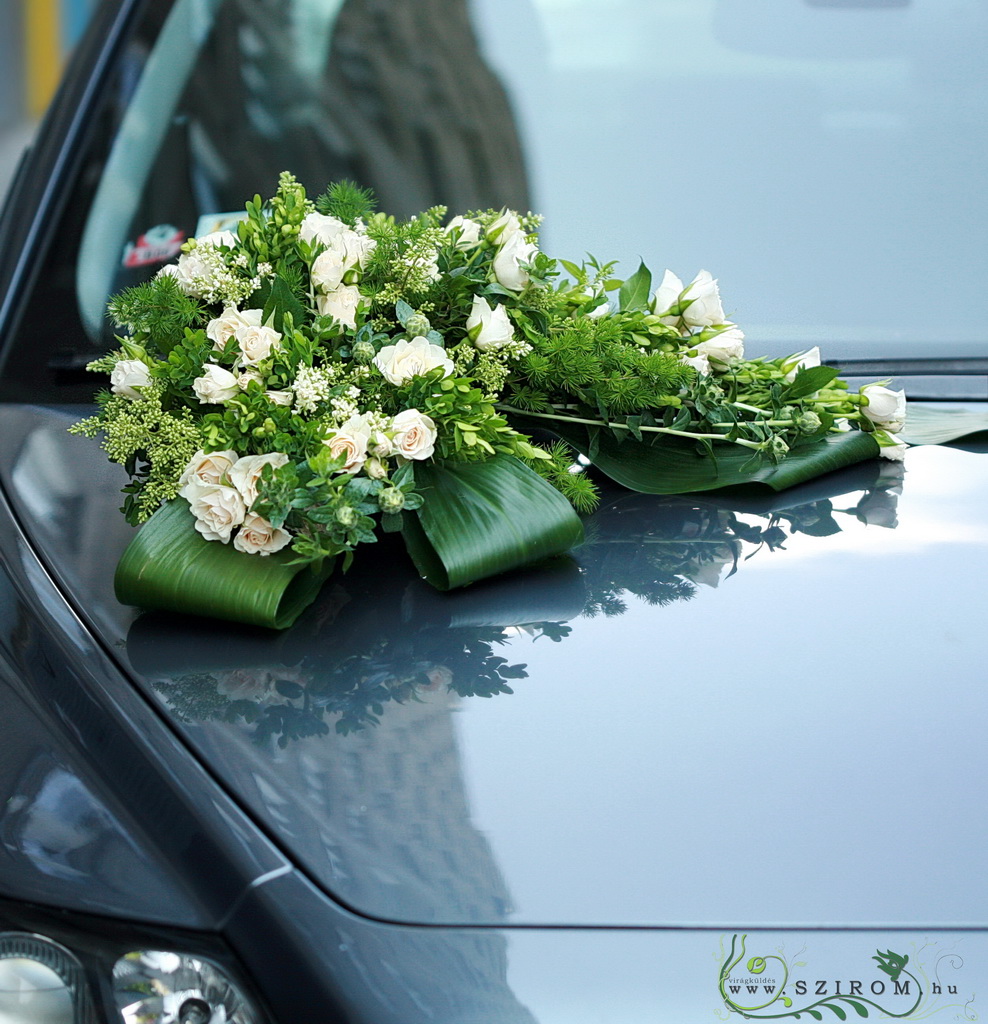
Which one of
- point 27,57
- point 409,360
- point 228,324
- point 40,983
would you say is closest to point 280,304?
point 228,324

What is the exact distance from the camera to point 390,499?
136 centimetres

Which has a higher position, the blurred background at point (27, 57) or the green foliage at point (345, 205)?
the green foliage at point (345, 205)

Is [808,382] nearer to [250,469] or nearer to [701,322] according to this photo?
[701,322]

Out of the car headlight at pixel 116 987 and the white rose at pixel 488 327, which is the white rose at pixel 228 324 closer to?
the white rose at pixel 488 327

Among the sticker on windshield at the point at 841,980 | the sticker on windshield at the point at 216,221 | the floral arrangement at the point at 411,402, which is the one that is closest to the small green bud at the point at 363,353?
the floral arrangement at the point at 411,402

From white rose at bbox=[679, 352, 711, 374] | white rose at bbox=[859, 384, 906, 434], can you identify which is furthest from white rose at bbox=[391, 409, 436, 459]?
white rose at bbox=[859, 384, 906, 434]

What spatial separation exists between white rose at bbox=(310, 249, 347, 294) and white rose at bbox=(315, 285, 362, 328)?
1cm

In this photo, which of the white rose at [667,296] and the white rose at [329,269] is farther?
the white rose at [667,296]

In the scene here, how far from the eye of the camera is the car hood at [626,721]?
97 centimetres

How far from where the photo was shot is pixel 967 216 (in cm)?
202

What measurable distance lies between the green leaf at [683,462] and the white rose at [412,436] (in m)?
0.31

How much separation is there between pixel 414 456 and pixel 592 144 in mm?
866

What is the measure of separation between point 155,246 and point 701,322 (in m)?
0.98

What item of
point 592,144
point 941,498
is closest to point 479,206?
point 592,144
